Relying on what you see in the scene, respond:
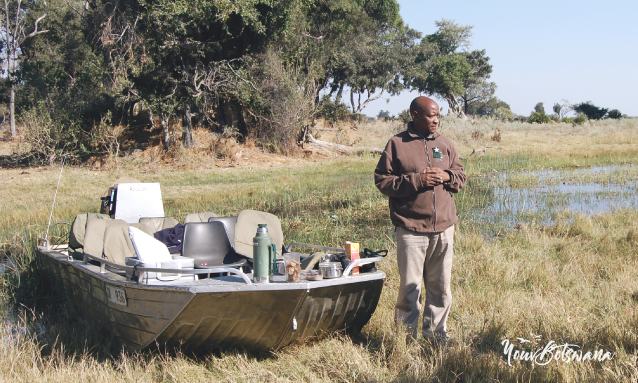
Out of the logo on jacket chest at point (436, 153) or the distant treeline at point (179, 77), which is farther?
the distant treeline at point (179, 77)

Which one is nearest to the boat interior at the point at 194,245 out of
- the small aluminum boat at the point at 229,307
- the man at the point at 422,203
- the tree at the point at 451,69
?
the small aluminum boat at the point at 229,307

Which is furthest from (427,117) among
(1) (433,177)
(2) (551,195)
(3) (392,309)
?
(2) (551,195)

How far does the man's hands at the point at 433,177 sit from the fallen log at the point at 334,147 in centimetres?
2056

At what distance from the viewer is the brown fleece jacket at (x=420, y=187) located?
4605 millimetres

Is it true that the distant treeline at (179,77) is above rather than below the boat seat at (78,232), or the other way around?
above

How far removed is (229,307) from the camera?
4660mm

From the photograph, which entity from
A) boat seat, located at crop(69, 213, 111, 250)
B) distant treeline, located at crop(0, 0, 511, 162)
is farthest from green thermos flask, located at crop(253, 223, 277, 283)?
distant treeline, located at crop(0, 0, 511, 162)

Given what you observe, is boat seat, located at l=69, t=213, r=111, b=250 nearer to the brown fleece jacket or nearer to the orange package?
the orange package

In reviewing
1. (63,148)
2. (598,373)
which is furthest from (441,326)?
(63,148)

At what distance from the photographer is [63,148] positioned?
71.1 feet

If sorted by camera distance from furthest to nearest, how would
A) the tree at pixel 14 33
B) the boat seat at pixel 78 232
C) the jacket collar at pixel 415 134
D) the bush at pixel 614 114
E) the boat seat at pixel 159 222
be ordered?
the bush at pixel 614 114, the tree at pixel 14 33, the boat seat at pixel 159 222, the boat seat at pixel 78 232, the jacket collar at pixel 415 134

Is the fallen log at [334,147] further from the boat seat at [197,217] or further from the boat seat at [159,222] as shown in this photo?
the boat seat at [197,217]

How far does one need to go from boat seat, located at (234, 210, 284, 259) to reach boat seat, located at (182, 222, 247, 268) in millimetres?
102
